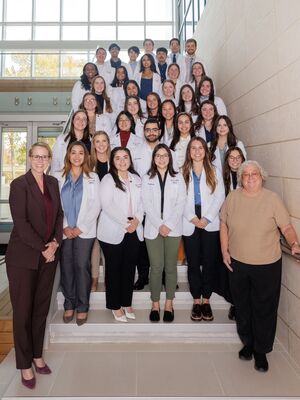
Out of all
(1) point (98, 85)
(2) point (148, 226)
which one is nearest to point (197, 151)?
(2) point (148, 226)

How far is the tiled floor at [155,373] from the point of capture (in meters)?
2.24

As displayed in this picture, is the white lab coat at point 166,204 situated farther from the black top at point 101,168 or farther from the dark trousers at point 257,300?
the dark trousers at point 257,300

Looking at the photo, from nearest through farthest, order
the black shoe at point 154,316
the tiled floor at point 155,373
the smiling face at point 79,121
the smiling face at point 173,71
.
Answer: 1. the tiled floor at point 155,373
2. the black shoe at point 154,316
3. the smiling face at point 79,121
4. the smiling face at point 173,71

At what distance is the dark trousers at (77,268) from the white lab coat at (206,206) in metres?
0.95

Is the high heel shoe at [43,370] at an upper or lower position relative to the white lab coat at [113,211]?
lower

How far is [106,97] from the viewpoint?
447 cm

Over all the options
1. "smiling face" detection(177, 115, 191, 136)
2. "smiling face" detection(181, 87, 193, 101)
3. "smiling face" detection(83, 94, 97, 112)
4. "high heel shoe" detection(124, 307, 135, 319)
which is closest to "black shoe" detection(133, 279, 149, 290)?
"high heel shoe" detection(124, 307, 135, 319)

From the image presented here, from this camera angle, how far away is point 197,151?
298cm

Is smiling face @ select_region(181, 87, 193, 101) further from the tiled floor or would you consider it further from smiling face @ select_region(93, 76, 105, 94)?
the tiled floor

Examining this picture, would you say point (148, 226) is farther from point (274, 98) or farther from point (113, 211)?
point (274, 98)

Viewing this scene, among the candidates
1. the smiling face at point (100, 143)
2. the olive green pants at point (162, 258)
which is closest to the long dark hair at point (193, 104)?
the smiling face at point (100, 143)

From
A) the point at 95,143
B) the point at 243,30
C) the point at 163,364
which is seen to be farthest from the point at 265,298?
the point at 243,30

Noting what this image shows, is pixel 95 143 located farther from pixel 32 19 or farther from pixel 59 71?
pixel 32 19

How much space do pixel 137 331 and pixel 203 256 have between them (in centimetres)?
98
